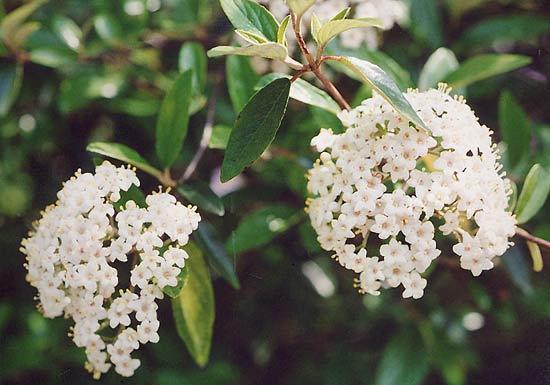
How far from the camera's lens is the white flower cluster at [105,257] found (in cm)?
122

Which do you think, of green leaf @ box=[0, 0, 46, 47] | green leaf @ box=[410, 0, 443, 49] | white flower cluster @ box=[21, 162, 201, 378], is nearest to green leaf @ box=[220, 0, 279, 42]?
white flower cluster @ box=[21, 162, 201, 378]

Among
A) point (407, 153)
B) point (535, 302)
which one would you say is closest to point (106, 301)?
point (407, 153)

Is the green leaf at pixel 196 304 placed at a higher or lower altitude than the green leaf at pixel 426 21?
lower

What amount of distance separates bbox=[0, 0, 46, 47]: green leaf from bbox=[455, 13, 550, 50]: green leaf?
122 centimetres

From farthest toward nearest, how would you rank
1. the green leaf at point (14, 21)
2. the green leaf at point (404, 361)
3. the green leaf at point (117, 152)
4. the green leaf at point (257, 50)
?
the green leaf at point (404, 361), the green leaf at point (14, 21), the green leaf at point (117, 152), the green leaf at point (257, 50)

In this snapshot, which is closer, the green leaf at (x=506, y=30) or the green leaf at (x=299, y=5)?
the green leaf at (x=299, y=5)

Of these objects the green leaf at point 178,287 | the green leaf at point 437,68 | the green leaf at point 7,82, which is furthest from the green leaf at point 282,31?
the green leaf at point 7,82

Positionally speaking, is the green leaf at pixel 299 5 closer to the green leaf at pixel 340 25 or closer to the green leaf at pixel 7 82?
the green leaf at pixel 340 25

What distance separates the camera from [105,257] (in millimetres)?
1237

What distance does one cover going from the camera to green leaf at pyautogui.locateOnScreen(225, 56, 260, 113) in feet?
5.41

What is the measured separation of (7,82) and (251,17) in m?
0.90

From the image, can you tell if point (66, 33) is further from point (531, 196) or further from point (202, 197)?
point (531, 196)

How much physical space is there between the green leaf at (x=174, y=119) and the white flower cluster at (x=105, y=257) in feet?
0.71

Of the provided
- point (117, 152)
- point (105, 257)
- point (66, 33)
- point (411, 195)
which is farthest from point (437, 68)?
Answer: point (66, 33)
